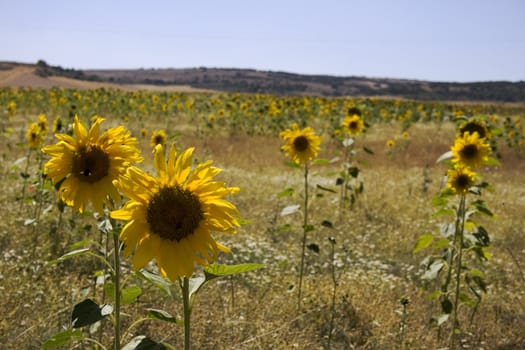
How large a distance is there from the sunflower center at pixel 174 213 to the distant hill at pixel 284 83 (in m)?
48.3

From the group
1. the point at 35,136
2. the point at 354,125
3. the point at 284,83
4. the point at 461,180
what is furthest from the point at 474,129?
the point at 284,83

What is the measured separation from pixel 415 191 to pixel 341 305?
197 inches

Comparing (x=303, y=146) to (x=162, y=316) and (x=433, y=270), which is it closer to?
(x=433, y=270)

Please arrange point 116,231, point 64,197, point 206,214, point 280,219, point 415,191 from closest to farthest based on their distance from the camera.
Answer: point 206,214 → point 116,231 → point 64,197 → point 280,219 → point 415,191

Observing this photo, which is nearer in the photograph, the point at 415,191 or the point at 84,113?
the point at 415,191

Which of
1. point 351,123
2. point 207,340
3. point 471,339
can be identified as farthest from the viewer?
point 351,123

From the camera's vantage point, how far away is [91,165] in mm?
1742

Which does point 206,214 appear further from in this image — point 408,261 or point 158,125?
point 158,125

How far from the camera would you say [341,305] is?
367 cm

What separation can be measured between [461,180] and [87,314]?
2736mm

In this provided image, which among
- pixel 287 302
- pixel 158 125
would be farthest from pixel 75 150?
pixel 158 125

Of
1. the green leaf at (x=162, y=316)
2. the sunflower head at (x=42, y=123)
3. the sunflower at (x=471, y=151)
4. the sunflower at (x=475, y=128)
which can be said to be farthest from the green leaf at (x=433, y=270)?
the sunflower head at (x=42, y=123)

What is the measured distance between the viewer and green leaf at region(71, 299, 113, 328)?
61.6 inches

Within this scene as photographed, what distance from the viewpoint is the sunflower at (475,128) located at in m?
3.80
